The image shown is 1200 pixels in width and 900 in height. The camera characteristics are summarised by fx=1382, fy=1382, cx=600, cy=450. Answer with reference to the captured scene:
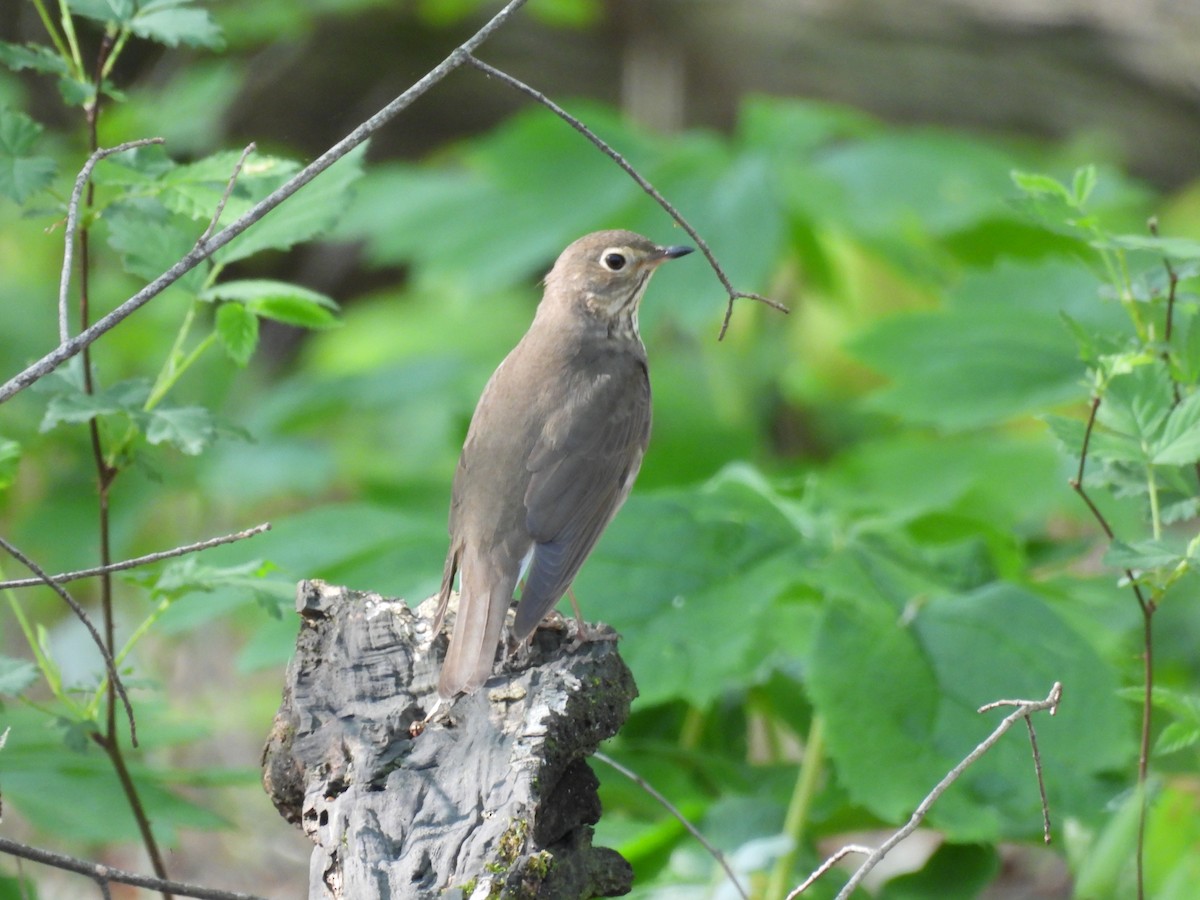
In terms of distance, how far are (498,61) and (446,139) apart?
1.19 meters

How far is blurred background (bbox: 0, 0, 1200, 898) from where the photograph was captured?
11.0ft

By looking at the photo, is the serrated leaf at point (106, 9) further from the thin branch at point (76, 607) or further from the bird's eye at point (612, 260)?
the bird's eye at point (612, 260)

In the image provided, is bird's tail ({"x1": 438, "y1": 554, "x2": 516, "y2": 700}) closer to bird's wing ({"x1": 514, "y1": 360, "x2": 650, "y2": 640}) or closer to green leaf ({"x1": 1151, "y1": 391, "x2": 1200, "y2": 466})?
bird's wing ({"x1": 514, "y1": 360, "x2": 650, "y2": 640})

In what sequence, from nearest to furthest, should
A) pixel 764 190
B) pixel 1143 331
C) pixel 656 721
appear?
pixel 1143 331 → pixel 656 721 → pixel 764 190

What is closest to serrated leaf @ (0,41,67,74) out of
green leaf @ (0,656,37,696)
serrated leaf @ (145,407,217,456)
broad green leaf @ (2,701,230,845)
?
serrated leaf @ (145,407,217,456)

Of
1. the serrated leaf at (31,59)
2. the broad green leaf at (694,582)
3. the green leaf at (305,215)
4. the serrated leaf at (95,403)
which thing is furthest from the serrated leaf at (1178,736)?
the serrated leaf at (31,59)

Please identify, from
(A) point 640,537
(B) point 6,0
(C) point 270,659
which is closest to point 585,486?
(A) point 640,537

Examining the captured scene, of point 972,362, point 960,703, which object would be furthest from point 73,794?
point 972,362

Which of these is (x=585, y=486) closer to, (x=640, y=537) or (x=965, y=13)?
(x=640, y=537)

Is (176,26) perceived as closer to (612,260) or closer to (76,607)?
(76,607)

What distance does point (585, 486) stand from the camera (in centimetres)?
325

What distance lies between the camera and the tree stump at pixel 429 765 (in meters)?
2.14

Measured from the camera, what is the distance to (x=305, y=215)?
2900 mm

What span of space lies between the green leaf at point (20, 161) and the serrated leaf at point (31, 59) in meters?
0.10
